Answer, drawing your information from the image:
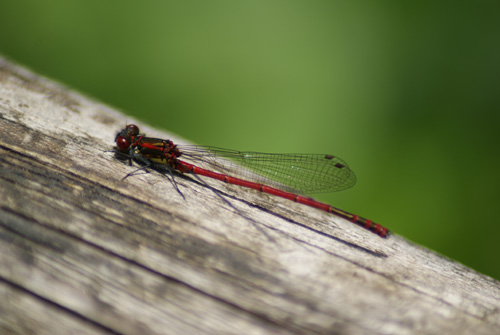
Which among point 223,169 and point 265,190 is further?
point 223,169

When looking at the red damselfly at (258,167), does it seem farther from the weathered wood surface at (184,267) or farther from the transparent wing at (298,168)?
the weathered wood surface at (184,267)

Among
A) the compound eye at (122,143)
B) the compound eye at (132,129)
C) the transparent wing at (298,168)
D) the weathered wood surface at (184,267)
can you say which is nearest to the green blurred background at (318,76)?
→ the transparent wing at (298,168)

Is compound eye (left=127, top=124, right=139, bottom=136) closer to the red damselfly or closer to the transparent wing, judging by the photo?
the red damselfly

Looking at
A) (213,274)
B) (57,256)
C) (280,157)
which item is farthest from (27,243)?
(280,157)

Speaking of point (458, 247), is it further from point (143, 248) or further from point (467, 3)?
point (143, 248)

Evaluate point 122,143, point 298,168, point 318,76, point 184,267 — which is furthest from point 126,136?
point 318,76
